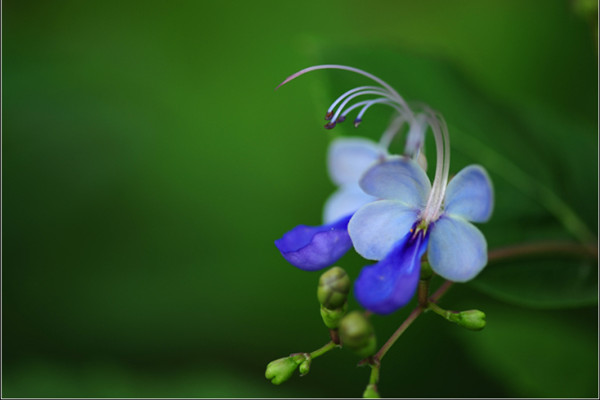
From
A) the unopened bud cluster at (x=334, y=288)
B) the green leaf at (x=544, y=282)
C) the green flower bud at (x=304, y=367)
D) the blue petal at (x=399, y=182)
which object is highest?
the blue petal at (x=399, y=182)

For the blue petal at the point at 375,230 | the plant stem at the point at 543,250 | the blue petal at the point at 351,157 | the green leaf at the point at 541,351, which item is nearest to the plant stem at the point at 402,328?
the blue petal at the point at 375,230

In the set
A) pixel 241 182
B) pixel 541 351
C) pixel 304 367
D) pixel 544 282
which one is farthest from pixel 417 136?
pixel 241 182

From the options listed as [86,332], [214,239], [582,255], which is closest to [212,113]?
[214,239]

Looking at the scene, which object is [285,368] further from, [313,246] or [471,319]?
[471,319]

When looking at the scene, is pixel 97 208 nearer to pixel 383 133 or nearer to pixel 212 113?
pixel 212 113

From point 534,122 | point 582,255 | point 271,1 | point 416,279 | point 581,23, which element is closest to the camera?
point 416,279

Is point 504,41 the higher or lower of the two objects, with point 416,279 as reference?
higher

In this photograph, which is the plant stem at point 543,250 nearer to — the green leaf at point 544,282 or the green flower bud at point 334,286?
the green leaf at point 544,282

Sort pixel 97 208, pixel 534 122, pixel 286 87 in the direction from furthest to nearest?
pixel 286 87 → pixel 97 208 → pixel 534 122
